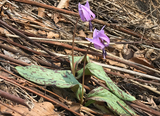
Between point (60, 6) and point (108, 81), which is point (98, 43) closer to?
point (108, 81)

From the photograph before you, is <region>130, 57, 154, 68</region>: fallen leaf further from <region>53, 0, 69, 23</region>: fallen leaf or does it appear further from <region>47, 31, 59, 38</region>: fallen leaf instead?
<region>53, 0, 69, 23</region>: fallen leaf

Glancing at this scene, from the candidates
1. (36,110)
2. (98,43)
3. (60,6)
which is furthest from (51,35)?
(36,110)

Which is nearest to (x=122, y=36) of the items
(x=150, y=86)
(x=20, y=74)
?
(x=150, y=86)

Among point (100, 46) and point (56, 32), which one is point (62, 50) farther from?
point (100, 46)

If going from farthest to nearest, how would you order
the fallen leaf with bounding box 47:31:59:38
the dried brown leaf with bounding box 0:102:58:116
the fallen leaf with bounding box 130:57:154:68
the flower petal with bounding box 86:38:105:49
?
the fallen leaf with bounding box 130:57:154:68 → the fallen leaf with bounding box 47:31:59:38 → the flower petal with bounding box 86:38:105:49 → the dried brown leaf with bounding box 0:102:58:116

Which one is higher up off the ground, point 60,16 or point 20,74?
point 60,16

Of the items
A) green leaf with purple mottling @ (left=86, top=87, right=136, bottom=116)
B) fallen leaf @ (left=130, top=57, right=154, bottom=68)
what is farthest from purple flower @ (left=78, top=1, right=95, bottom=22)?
fallen leaf @ (left=130, top=57, right=154, bottom=68)

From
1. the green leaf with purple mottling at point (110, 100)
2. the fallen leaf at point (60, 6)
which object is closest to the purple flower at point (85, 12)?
the green leaf with purple mottling at point (110, 100)
